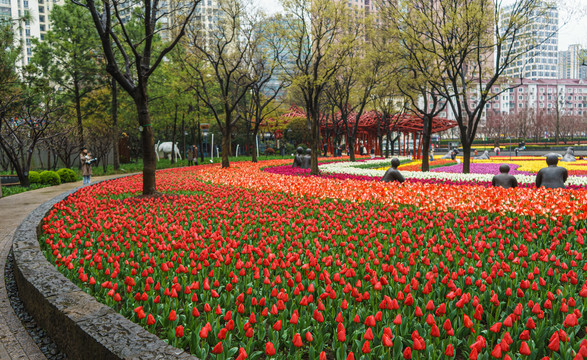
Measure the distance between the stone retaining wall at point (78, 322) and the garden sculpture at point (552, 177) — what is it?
35.5 ft

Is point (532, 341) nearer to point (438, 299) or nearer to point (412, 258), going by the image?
point (438, 299)

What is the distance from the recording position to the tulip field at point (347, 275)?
2938 mm

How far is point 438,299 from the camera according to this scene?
3754 millimetres

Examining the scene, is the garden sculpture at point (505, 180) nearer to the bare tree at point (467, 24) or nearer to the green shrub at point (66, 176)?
the bare tree at point (467, 24)

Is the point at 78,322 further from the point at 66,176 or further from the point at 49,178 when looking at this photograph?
the point at 66,176

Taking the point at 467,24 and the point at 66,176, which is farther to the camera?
the point at 66,176

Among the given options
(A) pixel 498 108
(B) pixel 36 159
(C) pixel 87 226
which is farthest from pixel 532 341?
(A) pixel 498 108

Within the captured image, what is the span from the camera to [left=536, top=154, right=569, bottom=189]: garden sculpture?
10.4 metres

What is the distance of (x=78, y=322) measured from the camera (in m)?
2.89

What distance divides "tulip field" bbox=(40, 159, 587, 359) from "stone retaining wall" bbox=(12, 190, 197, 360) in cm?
22

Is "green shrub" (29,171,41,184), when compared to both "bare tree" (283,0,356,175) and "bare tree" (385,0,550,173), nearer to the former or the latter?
"bare tree" (283,0,356,175)

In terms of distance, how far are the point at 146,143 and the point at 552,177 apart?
10.8 meters

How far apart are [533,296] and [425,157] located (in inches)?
726

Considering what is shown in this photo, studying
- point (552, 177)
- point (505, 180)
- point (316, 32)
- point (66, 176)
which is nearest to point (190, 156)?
point (66, 176)
